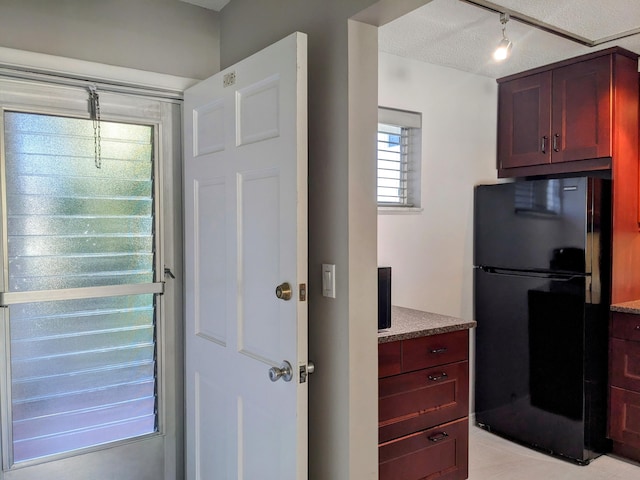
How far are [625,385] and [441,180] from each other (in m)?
1.59

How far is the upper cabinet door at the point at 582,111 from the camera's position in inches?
118

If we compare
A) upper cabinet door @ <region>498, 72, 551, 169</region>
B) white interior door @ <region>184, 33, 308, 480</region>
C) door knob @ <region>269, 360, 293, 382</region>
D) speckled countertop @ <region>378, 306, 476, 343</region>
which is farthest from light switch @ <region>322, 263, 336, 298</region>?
upper cabinet door @ <region>498, 72, 551, 169</region>

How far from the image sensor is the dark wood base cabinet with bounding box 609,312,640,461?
289 centimetres

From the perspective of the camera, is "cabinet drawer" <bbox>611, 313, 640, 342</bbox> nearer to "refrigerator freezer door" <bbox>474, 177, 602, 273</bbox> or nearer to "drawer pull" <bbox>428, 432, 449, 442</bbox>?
"refrigerator freezer door" <bbox>474, 177, 602, 273</bbox>

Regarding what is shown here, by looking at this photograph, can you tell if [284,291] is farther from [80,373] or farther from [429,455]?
[429,455]

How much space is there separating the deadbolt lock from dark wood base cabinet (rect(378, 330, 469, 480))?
2.37 ft

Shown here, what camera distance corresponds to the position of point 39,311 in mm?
2105

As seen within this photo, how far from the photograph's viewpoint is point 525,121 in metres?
3.40

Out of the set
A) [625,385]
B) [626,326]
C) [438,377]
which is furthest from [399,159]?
[625,385]

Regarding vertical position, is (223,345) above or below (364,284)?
below

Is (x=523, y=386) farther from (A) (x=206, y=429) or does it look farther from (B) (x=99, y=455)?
(B) (x=99, y=455)

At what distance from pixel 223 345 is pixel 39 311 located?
78cm

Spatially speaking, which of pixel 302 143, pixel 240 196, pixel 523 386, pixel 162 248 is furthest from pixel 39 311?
pixel 523 386

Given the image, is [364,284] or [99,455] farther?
[99,455]
